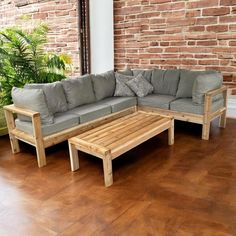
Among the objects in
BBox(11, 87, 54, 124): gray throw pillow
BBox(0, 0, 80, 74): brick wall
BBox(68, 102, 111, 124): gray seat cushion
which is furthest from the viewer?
BBox(0, 0, 80, 74): brick wall

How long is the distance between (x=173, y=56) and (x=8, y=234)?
12.9ft

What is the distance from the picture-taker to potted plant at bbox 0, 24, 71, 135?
151 inches

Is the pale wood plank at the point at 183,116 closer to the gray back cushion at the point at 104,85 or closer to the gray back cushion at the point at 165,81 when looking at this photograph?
the gray back cushion at the point at 165,81

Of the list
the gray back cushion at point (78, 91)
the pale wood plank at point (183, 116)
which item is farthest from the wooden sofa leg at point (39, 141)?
the pale wood plank at point (183, 116)

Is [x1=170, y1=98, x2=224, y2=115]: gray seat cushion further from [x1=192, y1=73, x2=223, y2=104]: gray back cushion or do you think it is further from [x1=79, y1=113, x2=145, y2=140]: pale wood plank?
[x1=79, y1=113, x2=145, y2=140]: pale wood plank

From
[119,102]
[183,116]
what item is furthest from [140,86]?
[183,116]

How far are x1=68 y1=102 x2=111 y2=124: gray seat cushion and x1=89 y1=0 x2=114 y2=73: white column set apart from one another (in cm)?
214

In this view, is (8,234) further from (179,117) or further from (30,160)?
(179,117)

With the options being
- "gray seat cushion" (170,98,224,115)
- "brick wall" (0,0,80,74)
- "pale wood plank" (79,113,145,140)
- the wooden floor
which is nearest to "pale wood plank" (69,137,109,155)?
"pale wood plank" (79,113,145,140)

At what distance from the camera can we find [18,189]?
246 centimetres

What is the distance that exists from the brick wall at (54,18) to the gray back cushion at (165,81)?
88.3 inches

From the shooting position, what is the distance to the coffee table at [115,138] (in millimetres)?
2438

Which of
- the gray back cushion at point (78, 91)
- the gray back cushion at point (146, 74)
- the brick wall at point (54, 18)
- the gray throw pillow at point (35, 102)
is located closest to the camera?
the gray throw pillow at point (35, 102)

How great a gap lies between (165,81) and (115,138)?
1.93 m
